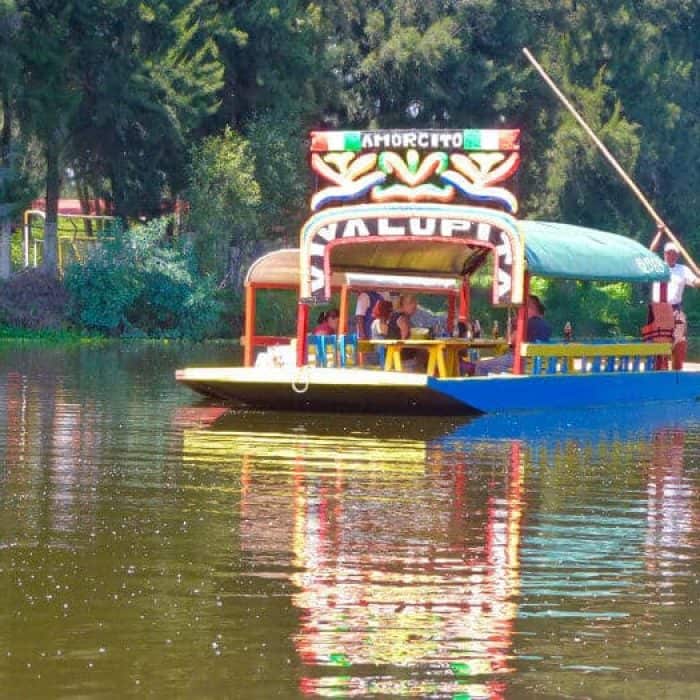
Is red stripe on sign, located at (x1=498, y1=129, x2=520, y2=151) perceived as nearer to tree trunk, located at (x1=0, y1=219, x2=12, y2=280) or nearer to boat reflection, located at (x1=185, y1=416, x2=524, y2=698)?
boat reflection, located at (x1=185, y1=416, x2=524, y2=698)

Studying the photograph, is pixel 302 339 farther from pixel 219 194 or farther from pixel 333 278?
pixel 219 194

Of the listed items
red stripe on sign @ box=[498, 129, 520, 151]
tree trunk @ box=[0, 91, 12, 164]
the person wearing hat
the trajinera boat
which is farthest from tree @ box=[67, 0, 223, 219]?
red stripe on sign @ box=[498, 129, 520, 151]

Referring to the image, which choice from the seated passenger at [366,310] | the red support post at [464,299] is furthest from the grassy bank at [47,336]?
the seated passenger at [366,310]

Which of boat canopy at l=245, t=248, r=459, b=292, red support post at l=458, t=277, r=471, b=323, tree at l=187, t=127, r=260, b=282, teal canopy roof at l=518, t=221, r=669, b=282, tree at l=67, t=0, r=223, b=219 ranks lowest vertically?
red support post at l=458, t=277, r=471, b=323

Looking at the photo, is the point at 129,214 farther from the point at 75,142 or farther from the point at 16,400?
the point at 16,400

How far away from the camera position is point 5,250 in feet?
163

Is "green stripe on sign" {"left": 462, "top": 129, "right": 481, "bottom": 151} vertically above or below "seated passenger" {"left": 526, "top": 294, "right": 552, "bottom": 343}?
above

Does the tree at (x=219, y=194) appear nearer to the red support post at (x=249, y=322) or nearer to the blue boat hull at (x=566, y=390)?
the blue boat hull at (x=566, y=390)

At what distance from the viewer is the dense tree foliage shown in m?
49.4

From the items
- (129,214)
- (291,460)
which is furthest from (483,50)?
(291,460)

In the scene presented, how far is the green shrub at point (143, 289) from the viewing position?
50.2m

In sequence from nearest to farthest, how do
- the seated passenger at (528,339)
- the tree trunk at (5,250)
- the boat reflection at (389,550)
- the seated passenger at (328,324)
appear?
the boat reflection at (389,550) < the seated passenger at (528,339) < the seated passenger at (328,324) < the tree trunk at (5,250)

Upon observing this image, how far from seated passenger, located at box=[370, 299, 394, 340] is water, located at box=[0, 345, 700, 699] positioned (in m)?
4.20

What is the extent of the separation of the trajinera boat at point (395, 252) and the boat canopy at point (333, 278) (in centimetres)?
3
